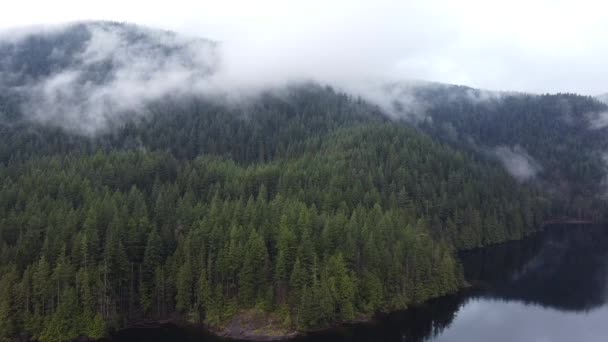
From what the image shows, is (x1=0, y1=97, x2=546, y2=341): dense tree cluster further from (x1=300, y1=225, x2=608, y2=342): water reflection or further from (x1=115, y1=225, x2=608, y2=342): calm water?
(x1=300, y1=225, x2=608, y2=342): water reflection

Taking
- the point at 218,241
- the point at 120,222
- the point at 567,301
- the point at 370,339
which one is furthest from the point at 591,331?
the point at 120,222

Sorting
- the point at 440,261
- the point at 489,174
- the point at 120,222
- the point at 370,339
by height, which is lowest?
the point at 370,339

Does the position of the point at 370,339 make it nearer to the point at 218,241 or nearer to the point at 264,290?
the point at 264,290

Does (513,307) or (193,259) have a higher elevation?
(193,259)

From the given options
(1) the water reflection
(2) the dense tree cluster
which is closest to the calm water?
(1) the water reflection

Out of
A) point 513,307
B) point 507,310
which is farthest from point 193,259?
point 513,307

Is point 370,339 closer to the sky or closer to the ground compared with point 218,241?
closer to the ground

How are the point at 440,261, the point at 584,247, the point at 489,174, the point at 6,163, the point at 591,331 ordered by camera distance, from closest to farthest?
the point at 591,331, the point at 440,261, the point at 584,247, the point at 6,163, the point at 489,174

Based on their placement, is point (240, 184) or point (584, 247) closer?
point (240, 184)

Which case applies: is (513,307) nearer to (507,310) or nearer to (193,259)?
(507,310)
